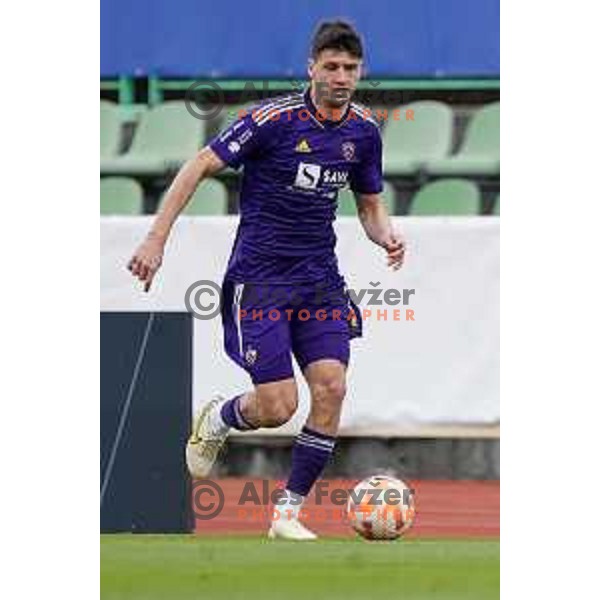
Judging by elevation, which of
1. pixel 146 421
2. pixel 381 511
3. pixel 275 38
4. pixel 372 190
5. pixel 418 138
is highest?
pixel 275 38

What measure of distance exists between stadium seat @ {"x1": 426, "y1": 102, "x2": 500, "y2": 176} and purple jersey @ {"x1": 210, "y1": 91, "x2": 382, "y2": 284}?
386 cm

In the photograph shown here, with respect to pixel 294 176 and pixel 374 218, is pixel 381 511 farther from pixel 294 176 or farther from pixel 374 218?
pixel 294 176

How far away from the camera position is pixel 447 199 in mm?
13172

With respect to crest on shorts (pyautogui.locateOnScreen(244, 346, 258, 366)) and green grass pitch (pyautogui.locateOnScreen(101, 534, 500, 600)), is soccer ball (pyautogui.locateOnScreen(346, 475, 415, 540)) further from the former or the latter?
crest on shorts (pyautogui.locateOnScreen(244, 346, 258, 366))

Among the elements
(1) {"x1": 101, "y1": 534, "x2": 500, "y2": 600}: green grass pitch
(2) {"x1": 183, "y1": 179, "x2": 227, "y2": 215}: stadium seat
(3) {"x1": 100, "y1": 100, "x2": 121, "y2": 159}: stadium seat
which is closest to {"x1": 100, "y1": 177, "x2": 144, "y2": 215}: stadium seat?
(3) {"x1": 100, "y1": 100, "x2": 121, "y2": 159}: stadium seat

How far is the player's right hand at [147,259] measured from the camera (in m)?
8.66

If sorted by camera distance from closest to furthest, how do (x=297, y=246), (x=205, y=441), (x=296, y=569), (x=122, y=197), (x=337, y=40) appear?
(x=296, y=569) → (x=337, y=40) → (x=297, y=246) → (x=205, y=441) → (x=122, y=197)

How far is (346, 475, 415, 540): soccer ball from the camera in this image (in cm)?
898

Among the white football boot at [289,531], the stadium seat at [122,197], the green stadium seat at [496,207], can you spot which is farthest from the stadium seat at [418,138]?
the white football boot at [289,531]

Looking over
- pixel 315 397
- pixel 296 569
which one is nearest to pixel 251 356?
pixel 315 397

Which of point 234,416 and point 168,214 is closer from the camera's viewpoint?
point 168,214

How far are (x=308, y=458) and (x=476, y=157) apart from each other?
4329 mm
